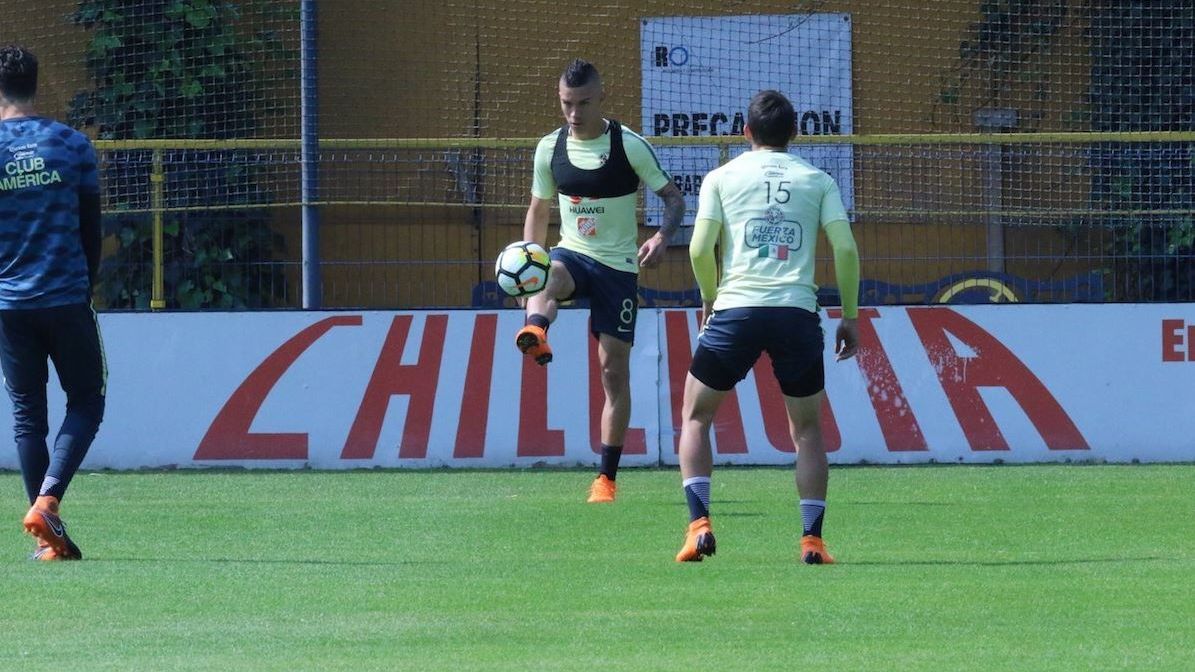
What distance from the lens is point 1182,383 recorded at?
1130cm

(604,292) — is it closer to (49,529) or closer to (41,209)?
(41,209)

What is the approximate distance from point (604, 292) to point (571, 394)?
8.12 ft

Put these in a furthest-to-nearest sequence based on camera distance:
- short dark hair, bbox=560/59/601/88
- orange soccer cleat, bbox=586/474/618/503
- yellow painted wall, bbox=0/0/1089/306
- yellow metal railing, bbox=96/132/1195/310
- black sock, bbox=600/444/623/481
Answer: yellow painted wall, bbox=0/0/1089/306, yellow metal railing, bbox=96/132/1195/310, black sock, bbox=600/444/623/481, orange soccer cleat, bbox=586/474/618/503, short dark hair, bbox=560/59/601/88

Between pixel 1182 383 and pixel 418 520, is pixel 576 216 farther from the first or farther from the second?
pixel 1182 383

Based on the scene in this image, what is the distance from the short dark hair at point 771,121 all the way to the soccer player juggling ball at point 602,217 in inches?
91.7

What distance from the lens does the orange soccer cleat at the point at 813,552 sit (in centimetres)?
639

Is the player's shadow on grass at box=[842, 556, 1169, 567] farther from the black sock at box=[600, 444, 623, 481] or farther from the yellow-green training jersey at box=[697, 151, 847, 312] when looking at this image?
the black sock at box=[600, 444, 623, 481]

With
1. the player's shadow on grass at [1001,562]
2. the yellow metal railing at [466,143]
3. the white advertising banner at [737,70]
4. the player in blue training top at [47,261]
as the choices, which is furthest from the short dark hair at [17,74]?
the white advertising banner at [737,70]

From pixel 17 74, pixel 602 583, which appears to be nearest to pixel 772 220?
pixel 602 583

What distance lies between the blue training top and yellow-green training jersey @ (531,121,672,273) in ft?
9.29

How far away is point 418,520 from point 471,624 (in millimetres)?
3142

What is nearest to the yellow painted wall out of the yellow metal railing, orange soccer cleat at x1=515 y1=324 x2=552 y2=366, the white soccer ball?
the yellow metal railing

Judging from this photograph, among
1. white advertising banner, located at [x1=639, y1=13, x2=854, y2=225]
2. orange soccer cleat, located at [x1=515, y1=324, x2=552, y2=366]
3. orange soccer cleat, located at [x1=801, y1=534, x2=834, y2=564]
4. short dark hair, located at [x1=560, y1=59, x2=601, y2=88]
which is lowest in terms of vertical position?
orange soccer cleat, located at [x1=801, y1=534, x2=834, y2=564]

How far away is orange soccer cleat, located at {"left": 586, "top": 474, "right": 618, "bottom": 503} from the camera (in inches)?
351
